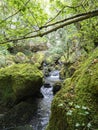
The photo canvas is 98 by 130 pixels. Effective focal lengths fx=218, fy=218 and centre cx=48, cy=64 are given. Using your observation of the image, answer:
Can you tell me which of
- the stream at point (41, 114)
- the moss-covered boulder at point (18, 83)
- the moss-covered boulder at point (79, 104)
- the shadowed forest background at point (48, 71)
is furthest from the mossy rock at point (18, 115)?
the moss-covered boulder at point (79, 104)

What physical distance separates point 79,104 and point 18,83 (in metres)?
6.20

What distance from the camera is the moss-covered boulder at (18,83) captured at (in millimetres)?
9297

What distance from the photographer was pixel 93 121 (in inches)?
118

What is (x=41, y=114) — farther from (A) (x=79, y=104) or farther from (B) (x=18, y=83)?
(A) (x=79, y=104)

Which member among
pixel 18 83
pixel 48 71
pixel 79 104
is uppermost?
pixel 79 104

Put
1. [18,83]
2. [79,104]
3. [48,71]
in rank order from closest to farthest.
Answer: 1. [79,104]
2. [18,83]
3. [48,71]

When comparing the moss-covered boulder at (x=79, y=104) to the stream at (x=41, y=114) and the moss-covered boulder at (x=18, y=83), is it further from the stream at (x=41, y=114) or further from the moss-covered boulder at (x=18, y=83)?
the moss-covered boulder at (x=18, y=83)

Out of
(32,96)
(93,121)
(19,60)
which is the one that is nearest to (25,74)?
(32,96)

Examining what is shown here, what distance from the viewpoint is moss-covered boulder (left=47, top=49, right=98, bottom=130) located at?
10.0ft

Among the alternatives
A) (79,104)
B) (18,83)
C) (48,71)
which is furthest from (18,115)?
(48,71)

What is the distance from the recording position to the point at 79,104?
329 cm

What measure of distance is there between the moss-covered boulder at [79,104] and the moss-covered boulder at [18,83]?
18.4 ft

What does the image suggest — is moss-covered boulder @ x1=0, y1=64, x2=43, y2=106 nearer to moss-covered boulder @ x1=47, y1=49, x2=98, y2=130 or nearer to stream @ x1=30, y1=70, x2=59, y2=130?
stream @ x1=30, y1=70, x2=59, y2=130

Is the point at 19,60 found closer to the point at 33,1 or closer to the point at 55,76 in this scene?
the point at 55,76
